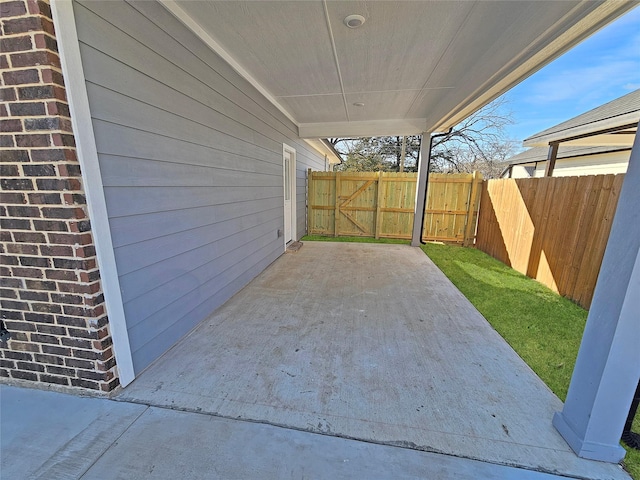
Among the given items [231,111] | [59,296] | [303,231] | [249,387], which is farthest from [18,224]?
[303,231]

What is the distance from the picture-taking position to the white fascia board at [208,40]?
2173mm

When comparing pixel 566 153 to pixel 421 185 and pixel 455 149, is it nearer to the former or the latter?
pixel 455 149

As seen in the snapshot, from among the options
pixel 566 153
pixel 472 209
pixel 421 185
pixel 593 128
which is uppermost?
pixel 566 153

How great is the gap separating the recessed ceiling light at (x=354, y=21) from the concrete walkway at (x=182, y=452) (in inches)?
125

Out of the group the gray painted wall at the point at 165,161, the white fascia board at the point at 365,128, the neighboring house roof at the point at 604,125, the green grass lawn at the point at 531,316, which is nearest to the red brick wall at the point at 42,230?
the gray painted wall at the point at 165,161

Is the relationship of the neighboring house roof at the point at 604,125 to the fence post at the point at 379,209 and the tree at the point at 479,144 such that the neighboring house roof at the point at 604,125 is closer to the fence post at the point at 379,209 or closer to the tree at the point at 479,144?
the fence post at the point at 379,209

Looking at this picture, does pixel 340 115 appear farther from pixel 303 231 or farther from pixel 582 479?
pixel 582 479

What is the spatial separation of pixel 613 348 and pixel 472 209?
6.28m

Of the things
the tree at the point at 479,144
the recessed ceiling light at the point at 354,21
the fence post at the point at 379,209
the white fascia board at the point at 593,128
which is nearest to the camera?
the recessed ceiling light at the point at 354,21

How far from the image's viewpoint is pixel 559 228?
12.8 ft

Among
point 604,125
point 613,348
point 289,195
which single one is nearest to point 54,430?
point 613,348

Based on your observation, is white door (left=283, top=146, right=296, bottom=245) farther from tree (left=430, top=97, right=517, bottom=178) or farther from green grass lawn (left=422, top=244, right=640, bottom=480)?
tree (left=430, top=97, right=517, bottom=178)

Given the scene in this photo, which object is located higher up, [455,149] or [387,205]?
[455,149]

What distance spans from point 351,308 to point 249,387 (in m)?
1.59
